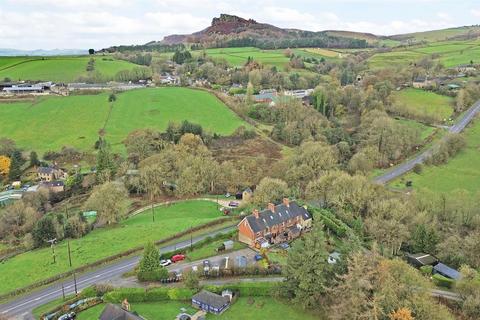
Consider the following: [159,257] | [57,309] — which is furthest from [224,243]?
[57,309]

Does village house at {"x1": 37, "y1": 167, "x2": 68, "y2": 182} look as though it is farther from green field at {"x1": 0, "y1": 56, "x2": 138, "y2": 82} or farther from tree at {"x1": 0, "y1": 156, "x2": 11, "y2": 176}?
green field at {"x1": 0, "y1": 56, "x2": 138, "y2": 82}

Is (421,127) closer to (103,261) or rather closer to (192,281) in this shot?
(192,281)

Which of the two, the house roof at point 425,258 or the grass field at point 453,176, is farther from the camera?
the grass field at point 453,176

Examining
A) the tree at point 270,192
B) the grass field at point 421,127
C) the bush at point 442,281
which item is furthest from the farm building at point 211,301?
the grass field at point 421,127

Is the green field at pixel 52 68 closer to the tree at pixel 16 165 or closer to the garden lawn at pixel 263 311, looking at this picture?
the tree at pixel 16 165

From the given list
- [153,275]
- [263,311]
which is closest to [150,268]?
[153,275]
